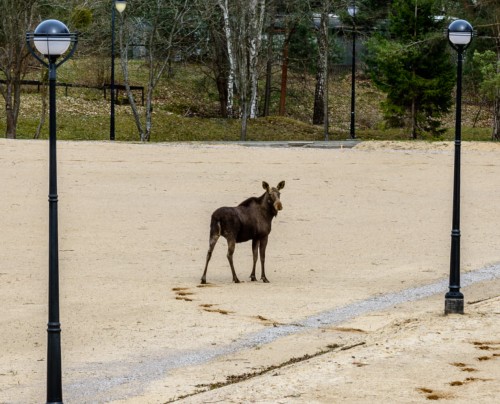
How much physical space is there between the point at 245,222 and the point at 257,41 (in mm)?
35618

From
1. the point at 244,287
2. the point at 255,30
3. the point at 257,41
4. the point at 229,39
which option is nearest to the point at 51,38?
the point at 244,287

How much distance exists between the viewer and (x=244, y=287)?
1775 cm

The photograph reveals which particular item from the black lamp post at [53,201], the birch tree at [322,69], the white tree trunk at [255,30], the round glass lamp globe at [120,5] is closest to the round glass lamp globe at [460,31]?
the black lamp post at [53,201]

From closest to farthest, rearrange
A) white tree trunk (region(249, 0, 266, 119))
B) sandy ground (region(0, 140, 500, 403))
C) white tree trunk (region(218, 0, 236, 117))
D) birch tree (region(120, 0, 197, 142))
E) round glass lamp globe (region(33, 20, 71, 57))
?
1. round glass lamp globe (region(33, 20, 71, 57))
2. sandy ground (region(0, 140, 500, 403))
3. birch tree (region(120, 0, 197, 142))
4. white tree trunk (region(218, 0, 236, 117))
5. white tree trunk (region(249, 0, 266, 119))

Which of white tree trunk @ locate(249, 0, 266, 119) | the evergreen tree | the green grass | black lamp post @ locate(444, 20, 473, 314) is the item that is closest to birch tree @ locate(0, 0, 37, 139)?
the green grass

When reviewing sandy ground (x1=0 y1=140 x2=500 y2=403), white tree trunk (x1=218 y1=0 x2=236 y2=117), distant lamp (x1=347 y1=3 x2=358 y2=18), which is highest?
distant lamp (x1=347 y1=3 x2=358 y2=18)

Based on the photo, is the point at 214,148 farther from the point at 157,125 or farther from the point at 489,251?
the point at 489,251

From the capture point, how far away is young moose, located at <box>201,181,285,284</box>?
17.6 m

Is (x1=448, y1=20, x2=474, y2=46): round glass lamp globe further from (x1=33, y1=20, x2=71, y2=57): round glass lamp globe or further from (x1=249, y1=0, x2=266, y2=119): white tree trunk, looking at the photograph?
(x1=249, y1=0, x2=266, y2=119): white tree trunk

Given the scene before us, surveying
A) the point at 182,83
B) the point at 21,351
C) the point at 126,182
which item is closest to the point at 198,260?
the point at 21,351

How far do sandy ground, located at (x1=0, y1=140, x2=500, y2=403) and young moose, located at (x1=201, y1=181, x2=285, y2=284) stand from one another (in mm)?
668

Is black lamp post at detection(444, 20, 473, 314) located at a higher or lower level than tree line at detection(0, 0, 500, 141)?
lower

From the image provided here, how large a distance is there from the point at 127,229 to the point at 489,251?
23.9ft

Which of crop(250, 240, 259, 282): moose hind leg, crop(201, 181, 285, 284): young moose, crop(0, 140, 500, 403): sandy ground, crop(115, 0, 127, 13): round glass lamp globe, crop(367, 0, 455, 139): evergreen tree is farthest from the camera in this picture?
crop(367, 0, 455, 139): evergreen tree
